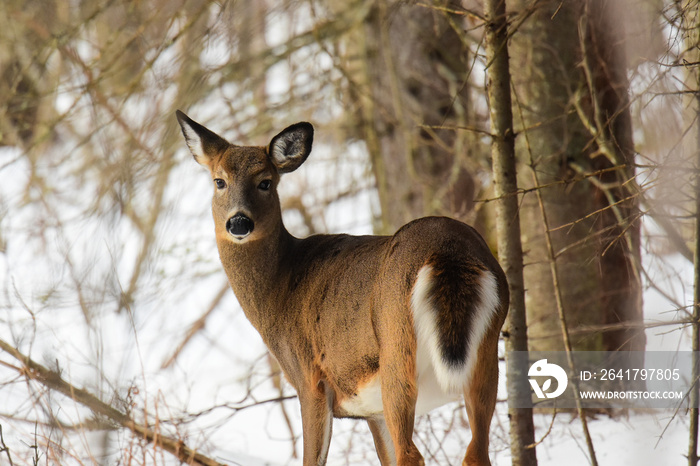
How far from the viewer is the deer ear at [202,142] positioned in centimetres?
405

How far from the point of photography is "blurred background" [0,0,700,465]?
12.8ft

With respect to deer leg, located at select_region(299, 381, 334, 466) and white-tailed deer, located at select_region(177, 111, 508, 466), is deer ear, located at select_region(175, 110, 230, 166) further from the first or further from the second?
deer leg, located at select_region(299, 381, 334, 466)

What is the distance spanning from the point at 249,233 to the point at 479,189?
429 centimetres

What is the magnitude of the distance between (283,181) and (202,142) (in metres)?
4.25

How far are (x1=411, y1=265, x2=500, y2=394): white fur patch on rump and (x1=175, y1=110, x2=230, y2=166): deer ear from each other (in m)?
1.54

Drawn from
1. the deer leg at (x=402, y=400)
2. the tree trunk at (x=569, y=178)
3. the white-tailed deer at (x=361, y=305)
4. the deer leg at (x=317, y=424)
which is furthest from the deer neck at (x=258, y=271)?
the tree trunk at (x=569, y=178)

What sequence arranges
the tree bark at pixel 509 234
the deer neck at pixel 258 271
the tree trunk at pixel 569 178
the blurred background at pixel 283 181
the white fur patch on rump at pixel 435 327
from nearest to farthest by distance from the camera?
1. the white fur patch on rump at pixel 435 327
2. the blurred background at pixel 283 181
3. the deer neck at pixel 258 271
4. the tree bark at pixel 509 234
5. the tree trunk at pixel 569 178

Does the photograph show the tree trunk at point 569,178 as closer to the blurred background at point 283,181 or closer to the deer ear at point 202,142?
the blurred background at point 283,181

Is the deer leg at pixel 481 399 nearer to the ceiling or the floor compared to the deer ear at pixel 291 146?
nearer to the floor

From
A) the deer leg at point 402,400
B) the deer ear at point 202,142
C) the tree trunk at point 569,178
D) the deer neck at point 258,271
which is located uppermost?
the tree trunk at point 569,178

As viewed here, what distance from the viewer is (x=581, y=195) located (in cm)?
580

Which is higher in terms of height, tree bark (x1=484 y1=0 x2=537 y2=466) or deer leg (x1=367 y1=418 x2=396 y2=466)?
tree bark (x1=484 y1=0 x2=537 y2=466)

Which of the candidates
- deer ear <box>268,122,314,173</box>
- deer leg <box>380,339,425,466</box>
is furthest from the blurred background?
deer leg <box>380,339,425,466</box>

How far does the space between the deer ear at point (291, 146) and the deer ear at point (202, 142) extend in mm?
271
